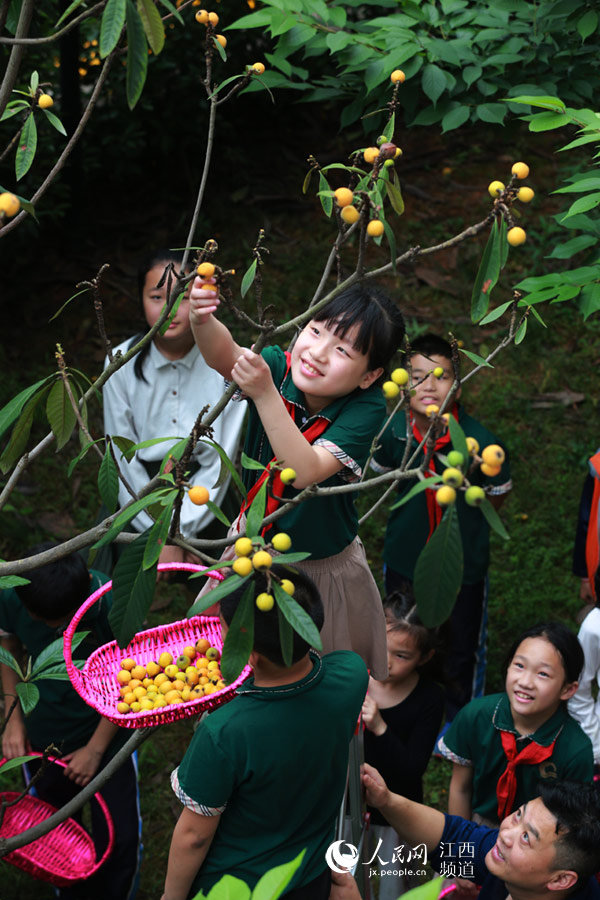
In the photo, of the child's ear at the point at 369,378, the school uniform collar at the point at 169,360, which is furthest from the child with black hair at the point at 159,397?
the child's ear at the point at 369,378

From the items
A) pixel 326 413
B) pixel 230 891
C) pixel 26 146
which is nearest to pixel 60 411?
pixel 26 146

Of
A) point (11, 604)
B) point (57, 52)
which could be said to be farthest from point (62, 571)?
point (57, 52)

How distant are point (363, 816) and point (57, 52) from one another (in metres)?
4.93

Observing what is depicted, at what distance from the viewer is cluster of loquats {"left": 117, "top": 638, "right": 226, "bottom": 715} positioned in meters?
2.20

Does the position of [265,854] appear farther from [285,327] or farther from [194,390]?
[194,390]

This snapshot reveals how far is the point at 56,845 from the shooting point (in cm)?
270

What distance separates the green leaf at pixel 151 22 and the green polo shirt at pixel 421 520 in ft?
7.76

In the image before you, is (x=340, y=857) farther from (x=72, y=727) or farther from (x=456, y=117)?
(x=456, y=117)

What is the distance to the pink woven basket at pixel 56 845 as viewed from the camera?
102 inches

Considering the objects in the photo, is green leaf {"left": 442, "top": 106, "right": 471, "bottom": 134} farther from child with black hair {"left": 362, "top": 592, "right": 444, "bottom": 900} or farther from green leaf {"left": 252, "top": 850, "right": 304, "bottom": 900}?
green leaf {"left": 252, "top": 850, "right": 304, "bottom": 900}

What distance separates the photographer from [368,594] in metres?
2.39

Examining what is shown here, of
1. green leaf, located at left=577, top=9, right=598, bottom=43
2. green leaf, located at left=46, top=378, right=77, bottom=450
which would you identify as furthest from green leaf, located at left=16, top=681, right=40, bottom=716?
green leaf, located at left=577, top=9, right=598, bottom=43

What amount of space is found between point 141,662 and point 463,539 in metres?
1.38

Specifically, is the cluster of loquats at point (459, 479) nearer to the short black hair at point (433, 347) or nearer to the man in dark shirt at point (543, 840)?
the man in dark shirt at point (543, 840)
